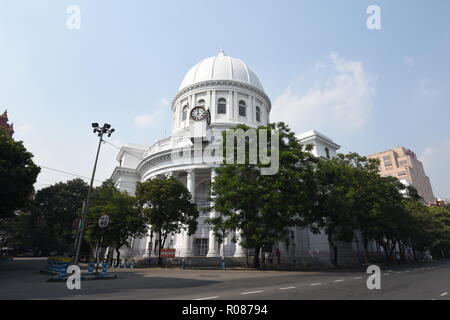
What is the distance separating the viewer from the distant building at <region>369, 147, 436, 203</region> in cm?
10106

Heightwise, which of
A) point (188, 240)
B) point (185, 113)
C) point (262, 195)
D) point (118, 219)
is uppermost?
point (185, 113)

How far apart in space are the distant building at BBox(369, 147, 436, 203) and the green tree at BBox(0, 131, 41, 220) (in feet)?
348

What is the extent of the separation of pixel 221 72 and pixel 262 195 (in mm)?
30499

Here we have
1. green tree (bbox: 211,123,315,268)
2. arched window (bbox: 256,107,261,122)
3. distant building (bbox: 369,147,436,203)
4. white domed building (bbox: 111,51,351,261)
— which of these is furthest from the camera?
distant building (bbox: 369,147,436,203)

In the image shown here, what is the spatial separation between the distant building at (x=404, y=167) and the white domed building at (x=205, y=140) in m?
73.2

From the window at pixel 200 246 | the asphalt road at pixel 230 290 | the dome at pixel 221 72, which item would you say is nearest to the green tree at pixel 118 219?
the window at pixel 200 246

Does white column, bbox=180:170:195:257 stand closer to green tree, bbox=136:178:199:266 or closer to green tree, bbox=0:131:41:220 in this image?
green tree, bbox=136:178:199:266

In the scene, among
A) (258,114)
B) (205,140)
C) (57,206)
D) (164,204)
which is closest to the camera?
(164,204)

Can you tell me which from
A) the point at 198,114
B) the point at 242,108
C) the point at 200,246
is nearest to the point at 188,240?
the point at 200,246

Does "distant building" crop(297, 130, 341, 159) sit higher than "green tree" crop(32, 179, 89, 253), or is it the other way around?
"distant building" crop(297, 130, 341, 159)

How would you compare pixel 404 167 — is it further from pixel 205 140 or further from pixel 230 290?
pixel 230 290

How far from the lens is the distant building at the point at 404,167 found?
332 ft

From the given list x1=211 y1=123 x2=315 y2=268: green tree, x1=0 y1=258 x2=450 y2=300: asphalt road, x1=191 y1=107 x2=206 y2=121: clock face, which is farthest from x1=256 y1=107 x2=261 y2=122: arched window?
x1=0 y1=258 x2=450 y2=300: asphalt road

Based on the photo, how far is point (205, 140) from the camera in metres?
34.6
